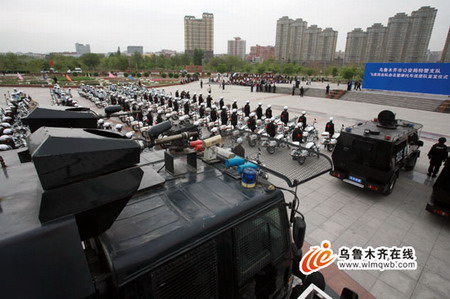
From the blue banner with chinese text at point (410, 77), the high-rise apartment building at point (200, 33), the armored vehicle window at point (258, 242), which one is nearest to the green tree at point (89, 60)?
the high-rise apartment building at point (200, 33)

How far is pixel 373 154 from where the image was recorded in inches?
280

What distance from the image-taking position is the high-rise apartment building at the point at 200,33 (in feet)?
367

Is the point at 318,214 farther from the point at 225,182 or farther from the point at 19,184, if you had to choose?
the point at 19,184

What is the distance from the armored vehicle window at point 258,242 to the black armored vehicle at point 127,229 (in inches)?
0.4

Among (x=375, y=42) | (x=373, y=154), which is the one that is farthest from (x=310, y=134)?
(x=375, y=42)

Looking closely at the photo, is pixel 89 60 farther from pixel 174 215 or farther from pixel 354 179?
pixel 174 215

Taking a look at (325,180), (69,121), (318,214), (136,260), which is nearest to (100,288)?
(136,260)

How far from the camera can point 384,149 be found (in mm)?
6938

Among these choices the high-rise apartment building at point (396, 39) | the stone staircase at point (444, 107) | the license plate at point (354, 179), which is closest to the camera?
the license plate at point (354, 179)

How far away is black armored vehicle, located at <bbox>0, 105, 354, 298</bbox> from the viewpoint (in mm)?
1395

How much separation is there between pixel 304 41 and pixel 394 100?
255 ft

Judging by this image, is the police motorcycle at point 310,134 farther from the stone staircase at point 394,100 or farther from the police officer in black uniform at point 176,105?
the stone staircase at point 394,100

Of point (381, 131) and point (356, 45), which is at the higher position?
point (356, 45)

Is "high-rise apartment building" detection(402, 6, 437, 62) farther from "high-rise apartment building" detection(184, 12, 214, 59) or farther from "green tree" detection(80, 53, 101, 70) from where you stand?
"green tree" detection(80, 53, 101, 70)
